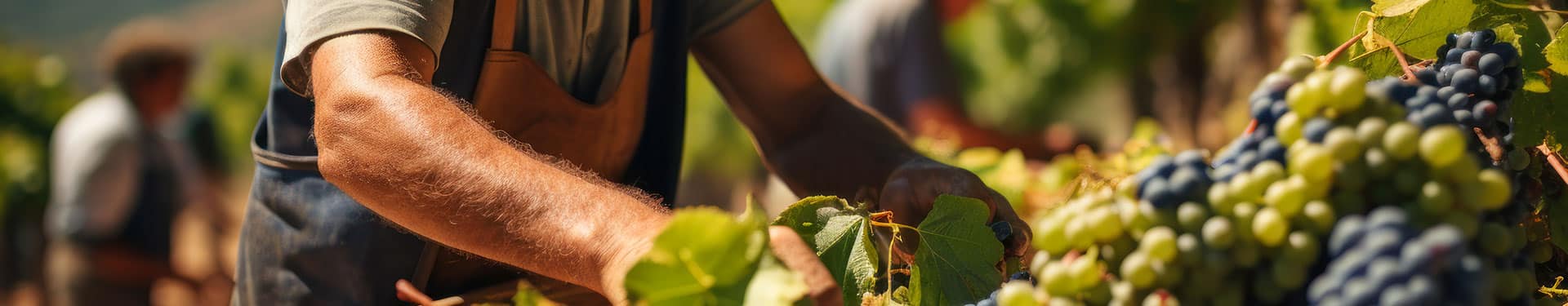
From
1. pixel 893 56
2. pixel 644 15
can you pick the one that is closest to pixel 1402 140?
pixel 644 15

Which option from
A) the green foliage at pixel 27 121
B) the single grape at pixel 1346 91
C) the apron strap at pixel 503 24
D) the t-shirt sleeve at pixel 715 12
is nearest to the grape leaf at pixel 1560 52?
the single grape at pixel 1346 91

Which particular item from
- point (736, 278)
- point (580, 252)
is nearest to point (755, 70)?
point (580, 252)

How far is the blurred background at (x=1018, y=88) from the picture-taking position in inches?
164

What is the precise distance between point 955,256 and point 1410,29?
410 mm

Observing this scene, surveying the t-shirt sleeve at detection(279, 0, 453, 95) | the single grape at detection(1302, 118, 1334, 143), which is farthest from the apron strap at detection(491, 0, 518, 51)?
the single grape at detection(1302, 118, 1334, 143)

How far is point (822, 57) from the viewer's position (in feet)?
12.8

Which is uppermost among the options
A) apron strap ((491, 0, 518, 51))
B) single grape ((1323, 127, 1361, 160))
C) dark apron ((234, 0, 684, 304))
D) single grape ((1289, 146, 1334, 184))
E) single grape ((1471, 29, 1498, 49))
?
Result: single grape ((1471, 29, 1498, 49))

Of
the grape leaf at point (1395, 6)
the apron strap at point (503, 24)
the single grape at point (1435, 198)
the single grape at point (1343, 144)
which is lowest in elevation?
the single grape at point (1435, 198)

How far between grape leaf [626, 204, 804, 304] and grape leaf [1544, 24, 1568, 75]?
2.31ft

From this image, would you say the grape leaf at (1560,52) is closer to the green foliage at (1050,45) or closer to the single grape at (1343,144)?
the single grape at (1343,144)

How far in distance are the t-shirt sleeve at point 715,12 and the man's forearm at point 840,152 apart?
0.42 ft

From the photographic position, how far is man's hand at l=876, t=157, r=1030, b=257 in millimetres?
1229

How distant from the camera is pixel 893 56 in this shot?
361 cm

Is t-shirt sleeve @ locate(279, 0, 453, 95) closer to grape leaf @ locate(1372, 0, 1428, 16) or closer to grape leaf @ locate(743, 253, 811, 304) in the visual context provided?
grape leaf @ locate(743, 253, 811, 304)
